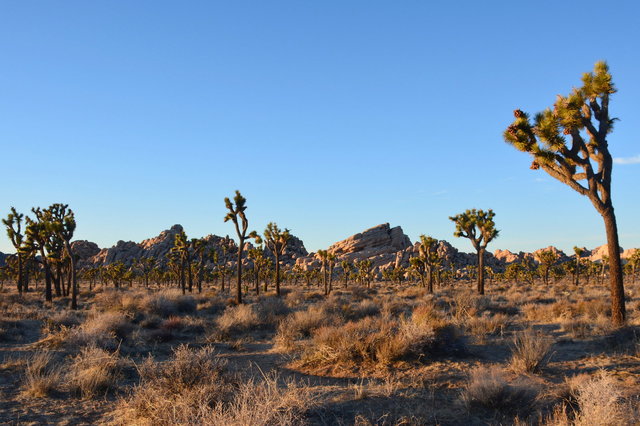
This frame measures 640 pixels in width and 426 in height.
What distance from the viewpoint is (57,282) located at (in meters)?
33.7

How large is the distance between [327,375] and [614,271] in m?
10.1

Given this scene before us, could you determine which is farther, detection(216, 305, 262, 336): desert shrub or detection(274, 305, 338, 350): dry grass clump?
detection(216, 305, 262, 336): desert shrub

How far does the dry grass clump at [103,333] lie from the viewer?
33.8 feet

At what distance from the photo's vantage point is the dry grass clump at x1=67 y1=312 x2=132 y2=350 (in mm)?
10289

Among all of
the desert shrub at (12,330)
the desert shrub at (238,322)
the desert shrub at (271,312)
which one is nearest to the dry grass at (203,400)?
the desert shrub at (238,322)

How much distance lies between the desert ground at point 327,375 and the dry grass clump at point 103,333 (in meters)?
0.04

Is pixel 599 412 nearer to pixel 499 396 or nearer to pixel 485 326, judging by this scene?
pixel 499 396

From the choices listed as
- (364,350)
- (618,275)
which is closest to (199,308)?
(364,350)

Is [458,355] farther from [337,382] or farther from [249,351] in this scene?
[249,351]

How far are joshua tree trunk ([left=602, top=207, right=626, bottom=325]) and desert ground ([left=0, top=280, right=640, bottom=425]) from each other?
0.58 m

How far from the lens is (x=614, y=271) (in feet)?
40.4

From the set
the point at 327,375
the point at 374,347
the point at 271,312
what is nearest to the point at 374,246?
the point at 271,312

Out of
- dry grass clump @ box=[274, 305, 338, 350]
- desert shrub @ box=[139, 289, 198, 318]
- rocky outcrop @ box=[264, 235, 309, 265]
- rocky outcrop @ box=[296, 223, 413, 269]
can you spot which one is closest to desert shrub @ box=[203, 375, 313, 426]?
dry grass clump @ box=[274, 305, 338, 350]

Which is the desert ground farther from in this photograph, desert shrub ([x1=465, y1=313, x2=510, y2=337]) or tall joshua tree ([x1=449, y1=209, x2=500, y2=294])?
tall joshua tree ([x1=449, y1=209, x2=500, y2=294])
